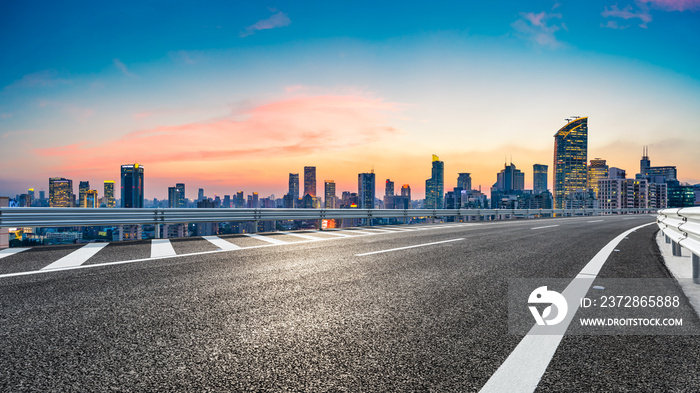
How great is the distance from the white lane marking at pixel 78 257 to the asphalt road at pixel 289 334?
247 millimetres

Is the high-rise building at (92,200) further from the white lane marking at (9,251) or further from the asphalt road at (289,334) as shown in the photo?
the asphalt road at (289,334)

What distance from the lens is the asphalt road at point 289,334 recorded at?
220 cm

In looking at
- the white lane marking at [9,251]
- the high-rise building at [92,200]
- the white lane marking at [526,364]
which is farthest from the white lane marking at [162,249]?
the white lane marking at [526,364]

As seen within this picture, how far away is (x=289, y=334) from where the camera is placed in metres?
2.96

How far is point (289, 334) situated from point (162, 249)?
6211 mm

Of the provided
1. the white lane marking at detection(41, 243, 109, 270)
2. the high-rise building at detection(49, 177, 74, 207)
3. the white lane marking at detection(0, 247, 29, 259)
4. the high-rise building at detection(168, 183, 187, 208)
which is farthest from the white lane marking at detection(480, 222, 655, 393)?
the high-rise building at detection(168, 183, 187, 208)

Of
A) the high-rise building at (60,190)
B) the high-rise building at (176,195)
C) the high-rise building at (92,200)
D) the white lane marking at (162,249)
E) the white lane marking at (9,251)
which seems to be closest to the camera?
the white lane marking at (9,251)

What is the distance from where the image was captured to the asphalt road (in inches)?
86.5

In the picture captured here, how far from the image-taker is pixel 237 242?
9539mm

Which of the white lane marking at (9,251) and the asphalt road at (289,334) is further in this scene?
the white lane marking at (9,251)

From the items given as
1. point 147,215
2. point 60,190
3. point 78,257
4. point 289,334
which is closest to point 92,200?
point 147,215

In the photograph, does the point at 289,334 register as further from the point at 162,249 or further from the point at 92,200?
the point at 92,200

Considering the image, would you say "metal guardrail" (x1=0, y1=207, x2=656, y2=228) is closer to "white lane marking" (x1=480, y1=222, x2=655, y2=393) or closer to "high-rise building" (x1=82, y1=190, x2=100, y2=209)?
"high-rise building" (x1=82, y1=190, x2=100, y2=209)

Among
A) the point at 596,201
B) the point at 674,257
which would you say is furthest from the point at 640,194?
the point at 674,257
